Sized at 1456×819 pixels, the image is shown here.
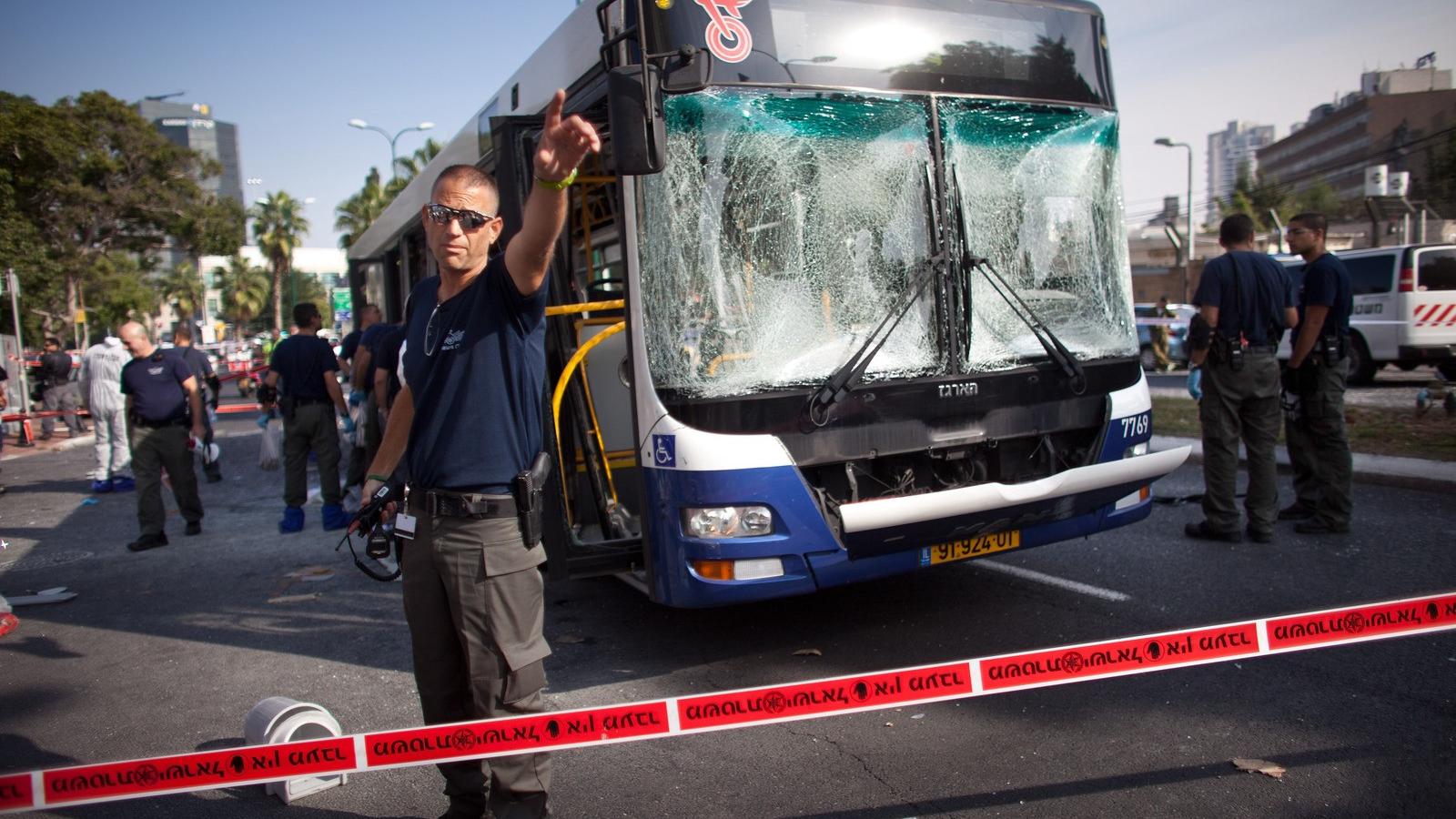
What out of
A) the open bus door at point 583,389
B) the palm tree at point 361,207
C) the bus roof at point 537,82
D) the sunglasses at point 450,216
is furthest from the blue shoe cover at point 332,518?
the palm tree at point 361,207

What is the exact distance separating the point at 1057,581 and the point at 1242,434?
1807 mm

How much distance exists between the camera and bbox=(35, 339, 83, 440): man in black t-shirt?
19000mm

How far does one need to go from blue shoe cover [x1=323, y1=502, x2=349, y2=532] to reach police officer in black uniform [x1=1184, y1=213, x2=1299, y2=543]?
6.94m

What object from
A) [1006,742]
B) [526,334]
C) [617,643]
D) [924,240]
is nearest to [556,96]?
[526,334]

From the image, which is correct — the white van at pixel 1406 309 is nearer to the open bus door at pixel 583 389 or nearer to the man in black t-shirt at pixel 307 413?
the open bus door at pixel 583 389

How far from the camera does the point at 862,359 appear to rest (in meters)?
4.19

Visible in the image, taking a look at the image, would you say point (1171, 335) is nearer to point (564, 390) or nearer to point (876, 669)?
point (876, 669)

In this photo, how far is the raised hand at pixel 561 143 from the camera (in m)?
2.34

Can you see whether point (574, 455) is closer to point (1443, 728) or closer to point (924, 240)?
point (924, 240)

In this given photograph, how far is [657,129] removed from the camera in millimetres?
3465

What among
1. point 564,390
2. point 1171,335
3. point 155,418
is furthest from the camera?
point 1171,335

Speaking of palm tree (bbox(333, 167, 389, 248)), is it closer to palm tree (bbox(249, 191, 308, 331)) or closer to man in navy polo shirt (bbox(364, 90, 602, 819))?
palm tree (bbox(249, 191, 308, 331))

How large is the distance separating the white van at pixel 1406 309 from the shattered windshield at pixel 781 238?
12931 millimetres

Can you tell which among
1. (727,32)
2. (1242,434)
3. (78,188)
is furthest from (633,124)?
(78,188)
